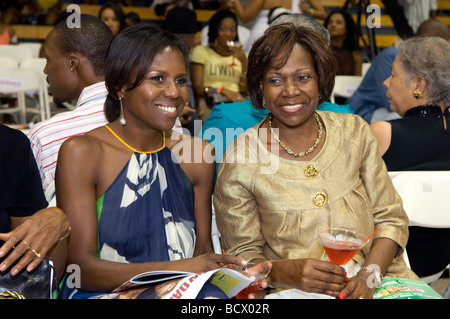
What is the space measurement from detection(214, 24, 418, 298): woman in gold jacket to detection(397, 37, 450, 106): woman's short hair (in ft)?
2.42

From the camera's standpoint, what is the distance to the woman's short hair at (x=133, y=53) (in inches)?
79.4

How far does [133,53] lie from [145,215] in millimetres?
575

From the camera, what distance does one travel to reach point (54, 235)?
5.44 feet

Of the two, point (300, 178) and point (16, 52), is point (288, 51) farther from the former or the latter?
point (16, 52)

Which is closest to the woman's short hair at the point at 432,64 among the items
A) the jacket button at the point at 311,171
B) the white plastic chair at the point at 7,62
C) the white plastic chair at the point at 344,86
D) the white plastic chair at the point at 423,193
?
the white plastic chair at the point at 423,193

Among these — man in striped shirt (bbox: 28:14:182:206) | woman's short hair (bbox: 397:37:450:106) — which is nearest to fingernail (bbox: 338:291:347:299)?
woman's short hair (bbox: 397:37:450:106)

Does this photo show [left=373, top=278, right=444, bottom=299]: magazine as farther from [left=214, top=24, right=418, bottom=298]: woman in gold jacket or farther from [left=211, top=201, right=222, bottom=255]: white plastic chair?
[left=211, top=201, right=222, bottom=255]: white plastic chair

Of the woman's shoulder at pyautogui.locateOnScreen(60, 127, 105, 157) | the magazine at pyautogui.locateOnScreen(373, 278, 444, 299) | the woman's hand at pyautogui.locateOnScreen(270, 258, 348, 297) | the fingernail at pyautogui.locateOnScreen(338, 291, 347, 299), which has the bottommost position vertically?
the magazine at pyautogui.locateOnScreen(373, 278, 444, 299)

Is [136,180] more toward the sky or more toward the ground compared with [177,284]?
more toward the sky

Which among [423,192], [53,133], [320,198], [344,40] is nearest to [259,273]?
[320,198]

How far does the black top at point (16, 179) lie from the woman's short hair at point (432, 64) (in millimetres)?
1896

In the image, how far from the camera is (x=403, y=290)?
204cm

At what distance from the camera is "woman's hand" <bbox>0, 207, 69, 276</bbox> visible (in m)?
1.55

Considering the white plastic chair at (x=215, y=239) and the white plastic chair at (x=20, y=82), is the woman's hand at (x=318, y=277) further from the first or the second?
the white plastic chair at (x=20, y=82)
